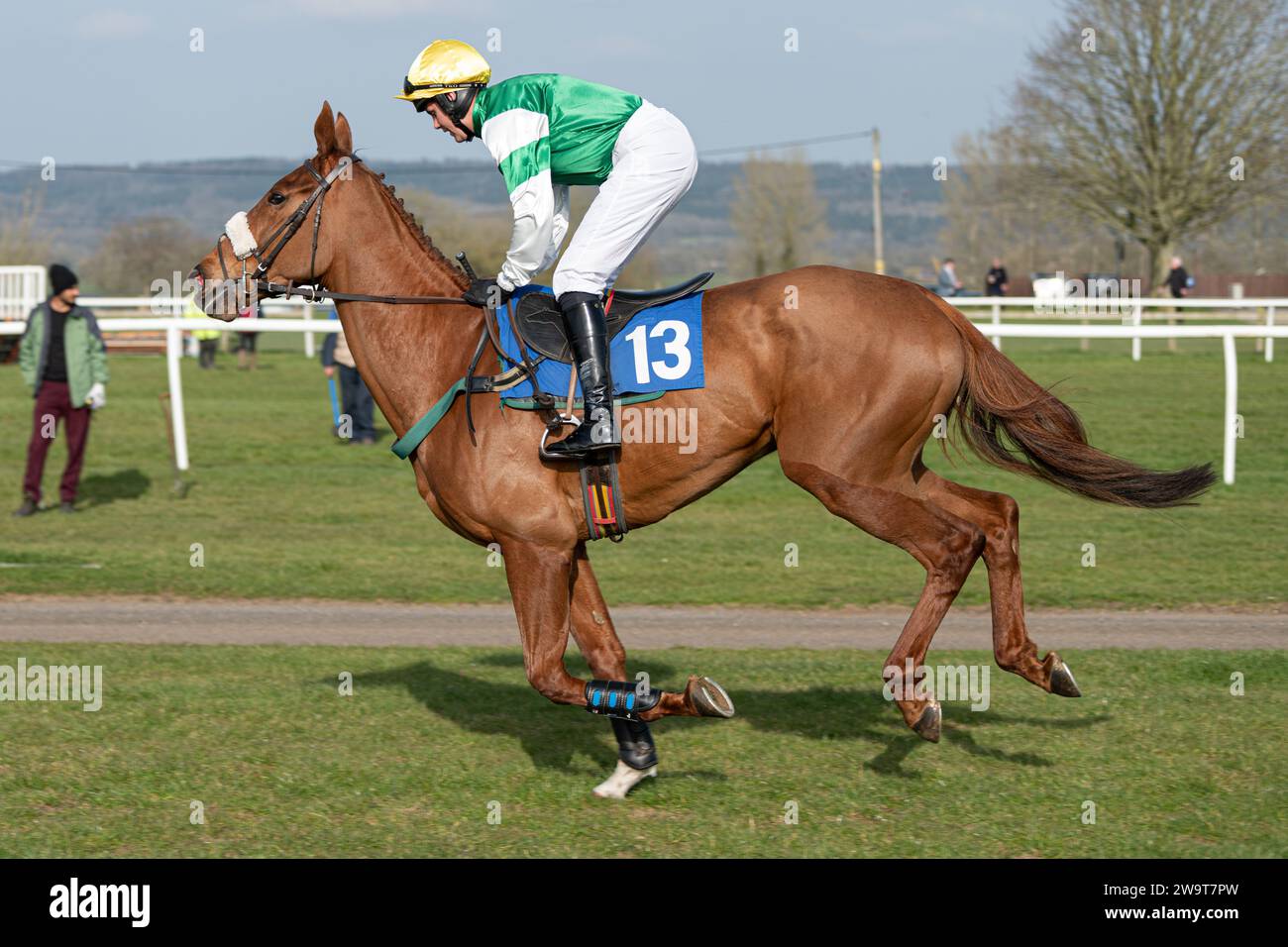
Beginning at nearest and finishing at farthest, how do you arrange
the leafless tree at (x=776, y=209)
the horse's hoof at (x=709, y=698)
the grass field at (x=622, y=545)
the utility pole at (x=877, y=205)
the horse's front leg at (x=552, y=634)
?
the horse's hoof at (x=709, y=698) < the horse's front leg at (x=552, y=634) < the grass field at (x=622, y=545) < the utility pole at (x=877, y=205) < the leafless tree at (x=776, y=209)

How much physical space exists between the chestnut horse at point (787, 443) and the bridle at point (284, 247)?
0.03 meters

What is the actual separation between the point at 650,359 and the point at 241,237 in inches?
62.5

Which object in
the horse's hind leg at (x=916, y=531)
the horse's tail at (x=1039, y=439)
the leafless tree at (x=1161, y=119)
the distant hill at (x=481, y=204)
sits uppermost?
the distant hill at (x=481, y=204)

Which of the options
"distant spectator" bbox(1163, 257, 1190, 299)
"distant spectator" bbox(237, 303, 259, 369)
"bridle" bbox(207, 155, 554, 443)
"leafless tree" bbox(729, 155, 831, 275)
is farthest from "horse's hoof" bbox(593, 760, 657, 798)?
"leafless tree" bbox(729, 155, 831, 275)

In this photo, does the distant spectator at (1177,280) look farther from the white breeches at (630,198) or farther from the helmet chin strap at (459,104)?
the helmet chin strap at (459,104)

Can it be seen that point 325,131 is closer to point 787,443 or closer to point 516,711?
point 787,443

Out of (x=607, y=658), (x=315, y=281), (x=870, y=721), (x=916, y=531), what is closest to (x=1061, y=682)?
(x=916, y=531)

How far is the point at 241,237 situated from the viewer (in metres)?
5.36

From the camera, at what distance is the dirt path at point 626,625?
309 inches

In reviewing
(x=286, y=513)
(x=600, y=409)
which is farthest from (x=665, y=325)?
(x=286, y=513)

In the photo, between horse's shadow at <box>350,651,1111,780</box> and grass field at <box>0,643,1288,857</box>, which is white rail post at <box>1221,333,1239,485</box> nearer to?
grass field at <box>0,643,1288,857</box>

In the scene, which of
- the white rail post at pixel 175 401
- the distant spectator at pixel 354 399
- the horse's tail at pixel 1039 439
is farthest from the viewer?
the distant spectator at pixel 354 399

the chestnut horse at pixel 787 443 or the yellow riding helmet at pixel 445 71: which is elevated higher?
the yellow riding helmet at pixel 445 71

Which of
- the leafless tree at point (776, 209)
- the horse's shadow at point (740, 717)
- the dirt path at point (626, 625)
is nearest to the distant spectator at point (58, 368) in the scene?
the dirt path at point (626, 625)
